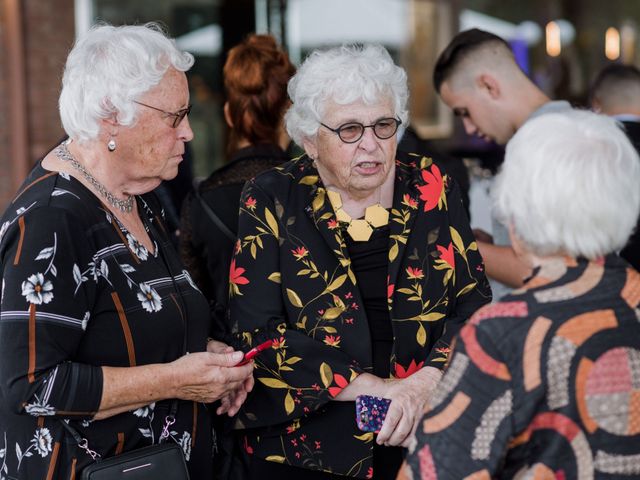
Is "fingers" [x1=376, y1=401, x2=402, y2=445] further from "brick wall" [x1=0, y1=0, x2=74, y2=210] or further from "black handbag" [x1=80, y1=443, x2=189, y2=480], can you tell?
"brick wall" [x1=0, y1=0, x2=74, y2=210]

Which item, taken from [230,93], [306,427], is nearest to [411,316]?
[306,427]

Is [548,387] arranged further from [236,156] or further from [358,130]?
[236,156]

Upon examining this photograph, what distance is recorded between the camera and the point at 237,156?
3143 mm

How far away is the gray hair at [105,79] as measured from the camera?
204 cm

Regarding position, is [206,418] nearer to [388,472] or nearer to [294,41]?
[388,472]

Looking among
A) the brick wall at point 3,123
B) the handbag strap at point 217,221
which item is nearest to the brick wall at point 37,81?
the brick wall at point 3,123

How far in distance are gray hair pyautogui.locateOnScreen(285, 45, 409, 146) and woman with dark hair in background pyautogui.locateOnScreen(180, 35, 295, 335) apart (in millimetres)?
654

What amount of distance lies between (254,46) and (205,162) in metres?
5.40

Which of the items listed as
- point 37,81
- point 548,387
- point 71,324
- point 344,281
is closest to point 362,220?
point 344,281

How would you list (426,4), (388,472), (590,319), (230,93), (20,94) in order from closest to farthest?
(590,319)
(388,472)
(230,93)
(20,94)
(426,4)

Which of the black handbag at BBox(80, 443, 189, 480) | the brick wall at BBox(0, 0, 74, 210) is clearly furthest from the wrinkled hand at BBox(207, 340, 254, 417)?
the brick wall at BBox(0, 0, 74, 210)

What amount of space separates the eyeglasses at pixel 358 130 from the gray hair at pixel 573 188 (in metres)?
0.79

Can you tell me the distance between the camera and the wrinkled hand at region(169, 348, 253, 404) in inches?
80.1

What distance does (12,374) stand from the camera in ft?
6.04
